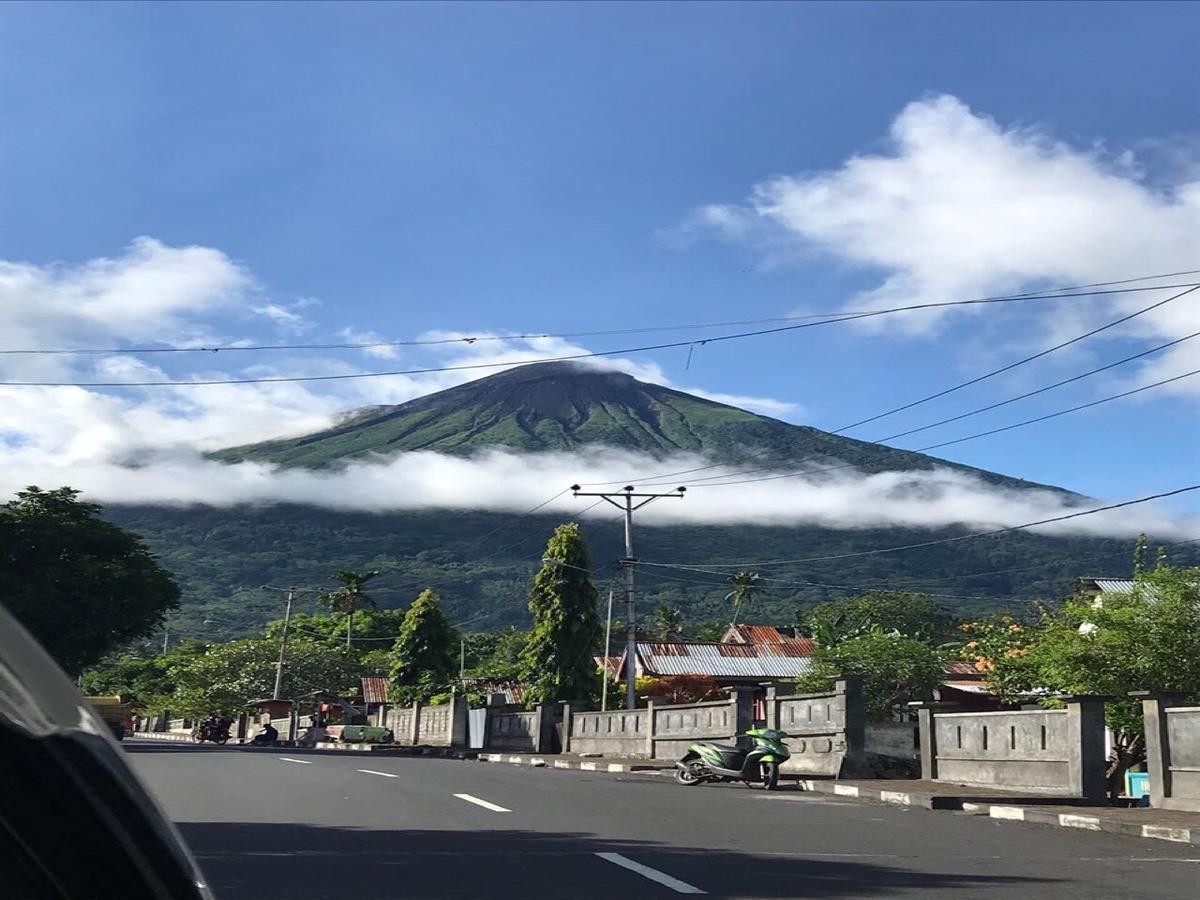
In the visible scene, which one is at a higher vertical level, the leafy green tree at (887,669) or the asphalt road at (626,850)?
the leafy green tree at (887,669)

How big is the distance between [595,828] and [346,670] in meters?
71.8

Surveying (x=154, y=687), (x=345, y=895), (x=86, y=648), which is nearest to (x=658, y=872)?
(x=345, y=895)

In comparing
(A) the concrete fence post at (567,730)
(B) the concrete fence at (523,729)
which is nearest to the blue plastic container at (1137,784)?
(A) the concrete fence post at (567,730)

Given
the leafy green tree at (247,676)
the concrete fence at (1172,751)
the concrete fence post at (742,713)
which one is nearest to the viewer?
the concrete fence at (1172,751)

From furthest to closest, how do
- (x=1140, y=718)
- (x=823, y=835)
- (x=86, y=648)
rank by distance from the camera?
(x=86, y=648), (x=1140, y=718), (x=823, y=835)

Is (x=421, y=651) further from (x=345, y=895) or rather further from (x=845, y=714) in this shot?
(x=345, y=895)

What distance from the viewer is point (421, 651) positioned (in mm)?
61406

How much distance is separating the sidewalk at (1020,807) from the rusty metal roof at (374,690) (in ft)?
177

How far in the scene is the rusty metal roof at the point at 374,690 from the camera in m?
73.0

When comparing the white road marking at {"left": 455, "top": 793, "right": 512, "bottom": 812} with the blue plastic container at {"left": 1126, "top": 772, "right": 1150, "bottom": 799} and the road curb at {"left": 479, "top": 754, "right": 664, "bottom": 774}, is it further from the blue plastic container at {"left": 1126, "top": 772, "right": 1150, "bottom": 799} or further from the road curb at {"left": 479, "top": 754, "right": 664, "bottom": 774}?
the road curb at {"left": 479, "top": 754, "right": 664, "bottom": 774}

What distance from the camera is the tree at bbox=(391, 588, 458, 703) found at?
200 ft

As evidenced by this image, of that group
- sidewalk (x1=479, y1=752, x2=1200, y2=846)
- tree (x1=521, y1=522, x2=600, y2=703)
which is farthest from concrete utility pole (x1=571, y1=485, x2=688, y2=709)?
sidewalk (x1=479, y1=752, x2=1200, y2=846)

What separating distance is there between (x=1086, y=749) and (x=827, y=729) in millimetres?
6776

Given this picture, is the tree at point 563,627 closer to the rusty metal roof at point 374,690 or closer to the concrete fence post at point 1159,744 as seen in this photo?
the rusty metal roof at point 374,690
